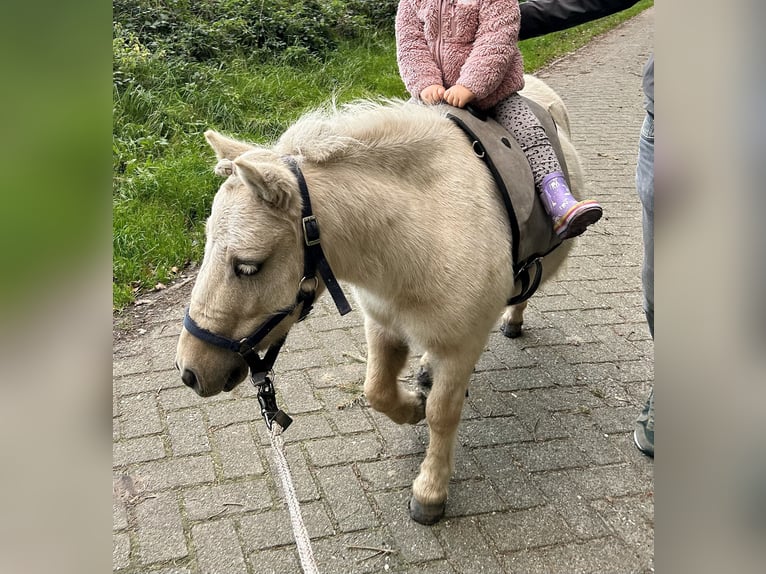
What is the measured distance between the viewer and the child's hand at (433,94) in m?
2.64

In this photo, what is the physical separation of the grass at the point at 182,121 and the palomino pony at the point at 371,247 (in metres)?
1.63

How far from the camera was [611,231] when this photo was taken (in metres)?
5.38

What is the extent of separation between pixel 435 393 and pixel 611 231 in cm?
363

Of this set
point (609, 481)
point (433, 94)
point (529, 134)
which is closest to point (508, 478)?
point (609, 481)

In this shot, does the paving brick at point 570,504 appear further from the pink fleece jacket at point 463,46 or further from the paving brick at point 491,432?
the pink fleece jacket at point 463,46

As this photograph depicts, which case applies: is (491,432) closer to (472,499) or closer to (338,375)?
(472,499)

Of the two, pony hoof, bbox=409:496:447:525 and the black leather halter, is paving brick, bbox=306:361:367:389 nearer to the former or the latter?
pony hoof, bbox=409:496:447:525

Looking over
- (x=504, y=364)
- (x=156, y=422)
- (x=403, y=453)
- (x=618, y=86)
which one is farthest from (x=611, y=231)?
(x=618, y=86)

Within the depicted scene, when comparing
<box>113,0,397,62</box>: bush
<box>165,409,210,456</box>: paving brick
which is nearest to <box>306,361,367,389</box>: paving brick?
<box>165,409,210,456</box>: paving brick

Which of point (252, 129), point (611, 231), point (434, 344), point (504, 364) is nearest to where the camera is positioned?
point (434, 344)

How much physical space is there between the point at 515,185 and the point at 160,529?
1.94 meters

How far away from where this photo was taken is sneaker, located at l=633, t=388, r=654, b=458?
280cm
